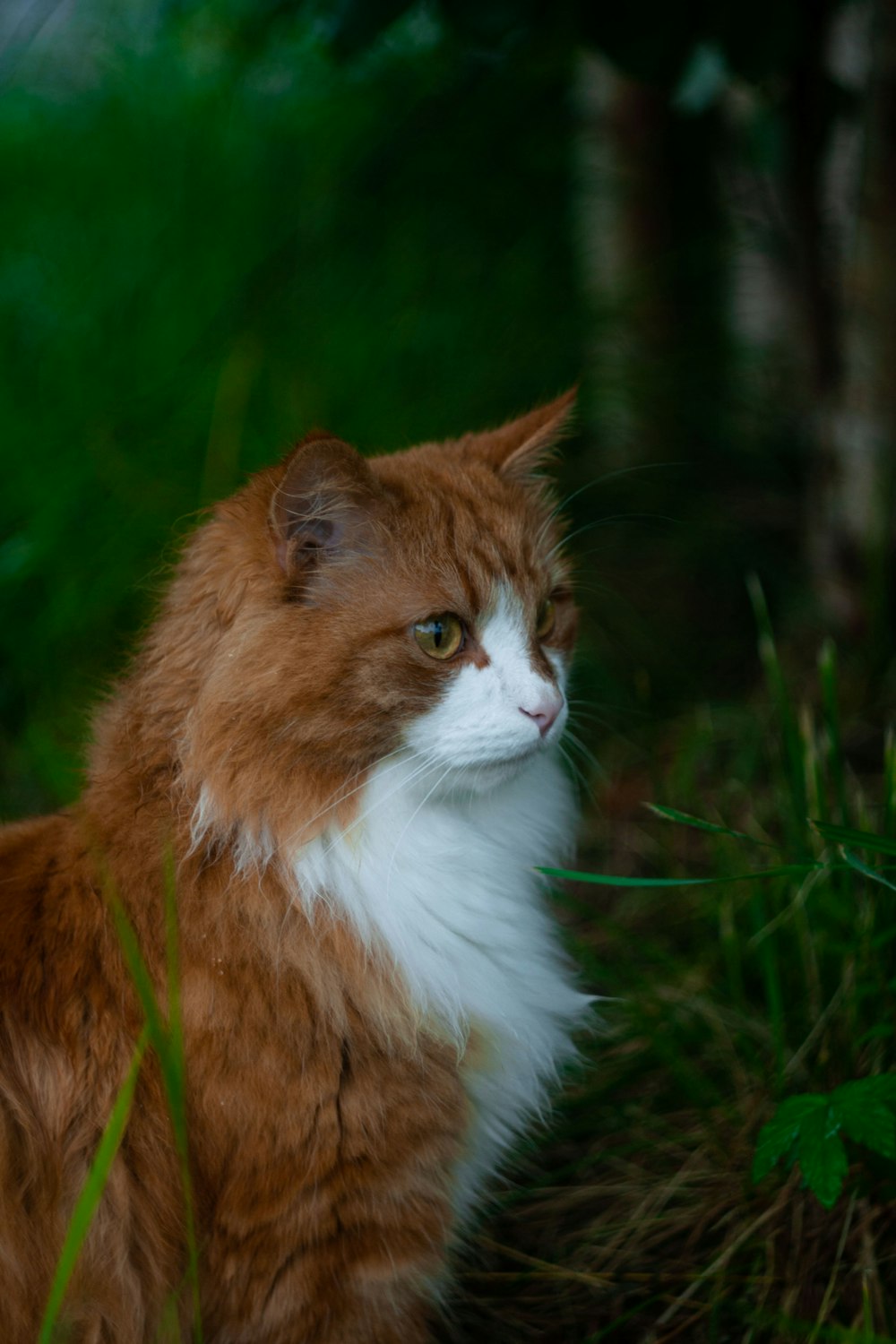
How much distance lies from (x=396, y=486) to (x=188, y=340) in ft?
6.15

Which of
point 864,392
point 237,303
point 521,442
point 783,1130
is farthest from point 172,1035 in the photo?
point 237,303

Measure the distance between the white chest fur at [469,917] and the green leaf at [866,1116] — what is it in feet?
1.62

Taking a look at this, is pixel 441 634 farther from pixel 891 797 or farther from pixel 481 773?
pixel 891 797

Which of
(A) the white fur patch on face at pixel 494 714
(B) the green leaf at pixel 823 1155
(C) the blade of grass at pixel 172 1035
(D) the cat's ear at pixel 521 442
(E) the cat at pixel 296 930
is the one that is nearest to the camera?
(C) the blade of grass at pixel 172 1035

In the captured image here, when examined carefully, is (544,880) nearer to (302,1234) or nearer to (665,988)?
(665,988)

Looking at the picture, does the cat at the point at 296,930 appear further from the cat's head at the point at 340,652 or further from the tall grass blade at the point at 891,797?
the tall grass blade at the point at 891,797

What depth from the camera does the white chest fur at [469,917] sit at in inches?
65.6

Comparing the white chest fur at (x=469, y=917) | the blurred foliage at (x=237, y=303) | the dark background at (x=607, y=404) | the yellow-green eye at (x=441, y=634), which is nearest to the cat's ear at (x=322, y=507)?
the yellow-green eye at (x=441, y=634)

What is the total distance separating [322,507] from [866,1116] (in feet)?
3.57

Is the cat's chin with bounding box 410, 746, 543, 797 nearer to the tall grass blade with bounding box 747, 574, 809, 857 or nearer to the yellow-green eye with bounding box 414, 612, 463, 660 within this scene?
the yellow-green eye with bounding box 414, 612, 463, 660

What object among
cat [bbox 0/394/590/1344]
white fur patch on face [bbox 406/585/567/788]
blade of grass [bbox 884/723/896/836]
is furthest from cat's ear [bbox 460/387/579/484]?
blade of grass [bbox 884/723/896/836]

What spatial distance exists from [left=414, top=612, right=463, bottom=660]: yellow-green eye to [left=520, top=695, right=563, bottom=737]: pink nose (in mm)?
140

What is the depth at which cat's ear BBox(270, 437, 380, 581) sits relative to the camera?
5.09ft

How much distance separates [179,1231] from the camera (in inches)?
61.2
